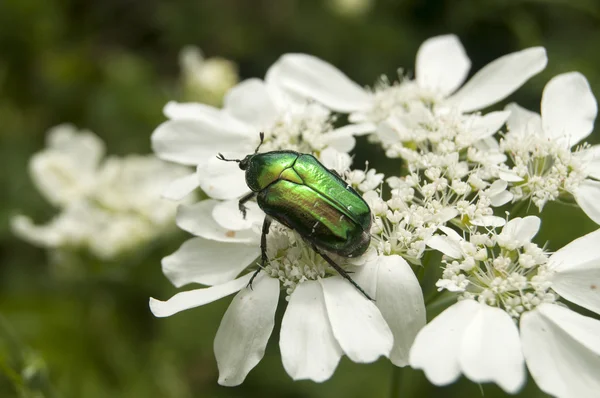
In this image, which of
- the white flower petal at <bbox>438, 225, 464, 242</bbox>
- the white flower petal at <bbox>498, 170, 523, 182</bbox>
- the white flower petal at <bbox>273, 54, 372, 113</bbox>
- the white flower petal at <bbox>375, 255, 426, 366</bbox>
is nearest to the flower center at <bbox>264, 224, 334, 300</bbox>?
the white flower petal at <bbox>375, 255, 426, 366</bbox>

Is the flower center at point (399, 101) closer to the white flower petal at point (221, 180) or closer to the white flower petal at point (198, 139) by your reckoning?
the white flower petal at point (198, 139)

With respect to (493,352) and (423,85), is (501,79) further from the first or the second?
(493,352)

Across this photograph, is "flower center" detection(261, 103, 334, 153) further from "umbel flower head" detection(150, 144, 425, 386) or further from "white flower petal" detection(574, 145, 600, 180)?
"white flower petal" detection(574, 145, 600, 180)

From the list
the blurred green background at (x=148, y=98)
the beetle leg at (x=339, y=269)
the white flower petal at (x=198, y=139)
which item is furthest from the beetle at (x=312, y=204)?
the blurred green background at (x=148, y=98)

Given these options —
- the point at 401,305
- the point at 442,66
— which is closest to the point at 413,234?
the point at 401,305

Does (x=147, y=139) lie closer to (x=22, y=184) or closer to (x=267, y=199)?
(x=22, y=184)

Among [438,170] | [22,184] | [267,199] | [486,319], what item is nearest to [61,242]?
[22,184]
